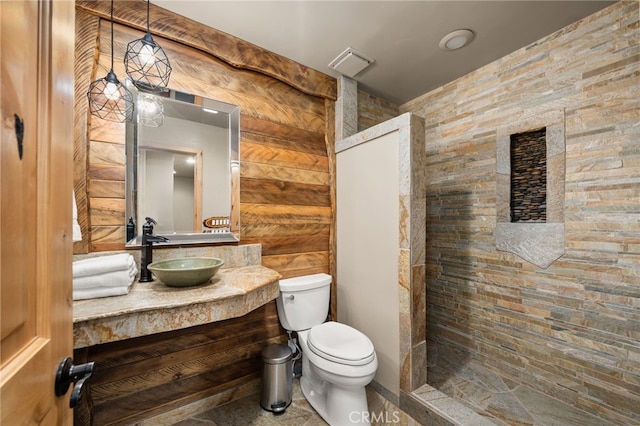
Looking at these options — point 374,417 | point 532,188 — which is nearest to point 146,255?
point 374,417

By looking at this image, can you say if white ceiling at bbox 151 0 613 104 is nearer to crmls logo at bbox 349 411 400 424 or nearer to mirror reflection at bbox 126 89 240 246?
mirror reflection at bbox 126 89 240 246

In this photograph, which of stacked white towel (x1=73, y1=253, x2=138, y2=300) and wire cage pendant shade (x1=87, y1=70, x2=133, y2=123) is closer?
stacked white towel (x1=73, y1=253, x2=138, y2=300)

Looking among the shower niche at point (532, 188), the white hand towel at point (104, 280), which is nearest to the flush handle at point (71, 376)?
the white hand towel at point (104, 280)

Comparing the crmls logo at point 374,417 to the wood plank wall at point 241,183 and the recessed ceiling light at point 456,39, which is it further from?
the recessed ceiling light at point 456,39

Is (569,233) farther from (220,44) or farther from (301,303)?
(220,44)

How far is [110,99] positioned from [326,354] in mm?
1938

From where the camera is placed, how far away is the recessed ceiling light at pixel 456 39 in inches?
70.7

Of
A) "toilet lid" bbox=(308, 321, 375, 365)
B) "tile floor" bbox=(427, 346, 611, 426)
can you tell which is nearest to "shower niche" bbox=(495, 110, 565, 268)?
"tile floor" bbox=(427, 346, 611, 426)

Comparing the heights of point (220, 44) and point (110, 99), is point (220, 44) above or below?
above

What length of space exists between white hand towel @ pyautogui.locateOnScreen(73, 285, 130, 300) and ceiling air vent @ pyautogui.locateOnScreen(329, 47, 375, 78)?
6.76ft

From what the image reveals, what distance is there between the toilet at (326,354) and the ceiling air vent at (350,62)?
5.62ft

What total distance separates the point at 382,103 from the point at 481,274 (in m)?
1.87

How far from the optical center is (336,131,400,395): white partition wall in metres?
1.77

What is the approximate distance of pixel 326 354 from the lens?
61.5 inches
